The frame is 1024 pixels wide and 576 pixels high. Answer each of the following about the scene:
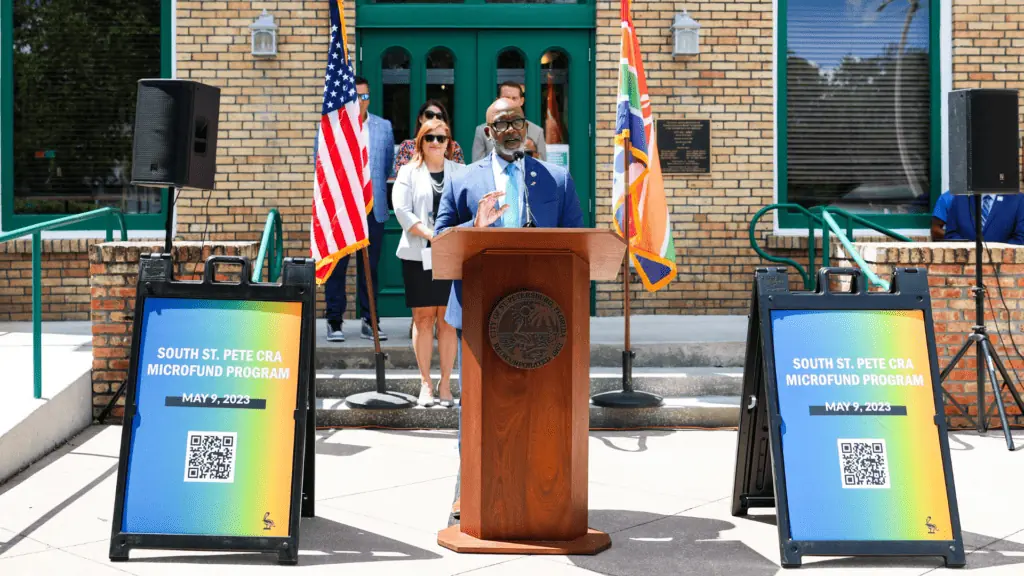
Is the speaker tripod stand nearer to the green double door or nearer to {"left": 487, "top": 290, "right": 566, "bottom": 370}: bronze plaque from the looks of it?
{"left": 487, "top": 290, "right": 566, "bottom": 370}: bronze plaque

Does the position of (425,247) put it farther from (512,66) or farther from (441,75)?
(512,66)

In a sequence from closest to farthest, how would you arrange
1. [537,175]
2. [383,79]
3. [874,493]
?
[874,493] < [537,175] < [383,79]

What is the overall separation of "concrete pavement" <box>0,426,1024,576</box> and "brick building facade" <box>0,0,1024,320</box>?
323 centimetres

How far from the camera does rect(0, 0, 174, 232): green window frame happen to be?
33.5 feet

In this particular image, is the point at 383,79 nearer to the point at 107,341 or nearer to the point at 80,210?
the point at 80,210

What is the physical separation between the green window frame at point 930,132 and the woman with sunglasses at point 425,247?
406cm

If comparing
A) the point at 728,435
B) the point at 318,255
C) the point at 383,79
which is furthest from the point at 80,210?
A: the point at 728,435

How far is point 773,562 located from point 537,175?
6.26 feet

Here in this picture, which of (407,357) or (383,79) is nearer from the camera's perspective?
(407,357)

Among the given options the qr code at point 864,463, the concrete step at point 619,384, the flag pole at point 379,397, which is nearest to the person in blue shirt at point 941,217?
the concrete step at point 619,384

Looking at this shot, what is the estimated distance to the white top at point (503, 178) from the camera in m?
5.20

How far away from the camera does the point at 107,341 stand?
7.48 m

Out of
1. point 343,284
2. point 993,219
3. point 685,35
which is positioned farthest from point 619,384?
point 685,35

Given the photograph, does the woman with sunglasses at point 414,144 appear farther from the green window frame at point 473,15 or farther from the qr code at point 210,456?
the qr code at point 210,456
